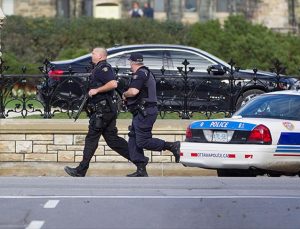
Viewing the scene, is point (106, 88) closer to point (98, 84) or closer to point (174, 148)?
point (98, 84)

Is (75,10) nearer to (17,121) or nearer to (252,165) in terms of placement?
(17,121)

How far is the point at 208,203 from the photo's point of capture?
40.4 ft

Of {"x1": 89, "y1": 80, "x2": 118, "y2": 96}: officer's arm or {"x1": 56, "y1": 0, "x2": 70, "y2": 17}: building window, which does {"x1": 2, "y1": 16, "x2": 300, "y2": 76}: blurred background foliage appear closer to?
{"x1": 56, "y1": 0, "x2": 70, "y2": 17}: building window

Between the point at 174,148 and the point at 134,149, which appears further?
the point at 174,148

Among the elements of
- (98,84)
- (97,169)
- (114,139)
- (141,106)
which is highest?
(98,84)

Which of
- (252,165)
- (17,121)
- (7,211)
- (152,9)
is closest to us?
(7,211)

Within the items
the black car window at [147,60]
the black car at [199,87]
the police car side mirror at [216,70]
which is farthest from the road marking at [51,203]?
the black car window at [147,60]

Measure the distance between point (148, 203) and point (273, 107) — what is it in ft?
14.2

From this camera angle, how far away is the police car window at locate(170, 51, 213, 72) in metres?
21.9

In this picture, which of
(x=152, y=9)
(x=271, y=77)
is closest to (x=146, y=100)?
(x=271, y=77)

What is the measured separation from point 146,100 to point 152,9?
24971 mm

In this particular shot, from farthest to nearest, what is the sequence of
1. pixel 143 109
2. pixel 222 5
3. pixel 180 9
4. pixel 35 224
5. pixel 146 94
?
pixel 222 5
pixel 180 9
pixel 146 94
pixel 143 109
pixel 35 224

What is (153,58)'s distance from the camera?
21.9 meters

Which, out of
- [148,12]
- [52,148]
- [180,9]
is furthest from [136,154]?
[180,9]
